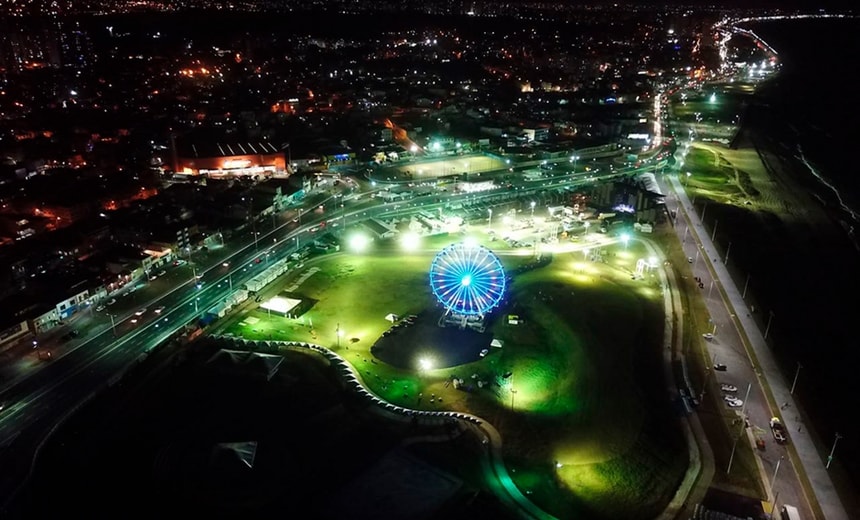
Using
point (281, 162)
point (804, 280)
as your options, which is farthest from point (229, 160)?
point (804, 280)

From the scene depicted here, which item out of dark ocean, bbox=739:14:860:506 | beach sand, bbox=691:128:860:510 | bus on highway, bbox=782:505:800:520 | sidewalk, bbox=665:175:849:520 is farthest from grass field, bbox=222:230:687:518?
dark ocean, bbox=739:14:860:506

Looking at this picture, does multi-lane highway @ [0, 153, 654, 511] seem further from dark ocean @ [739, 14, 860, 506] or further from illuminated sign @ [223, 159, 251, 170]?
dark ocean @ [739, 14, 860, 506]

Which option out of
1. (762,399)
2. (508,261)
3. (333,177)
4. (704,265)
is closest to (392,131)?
(333,177)

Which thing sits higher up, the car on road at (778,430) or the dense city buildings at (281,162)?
the dense city buildings at (281,162)

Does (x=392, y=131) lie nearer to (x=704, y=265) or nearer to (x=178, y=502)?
(x=704, y=265)

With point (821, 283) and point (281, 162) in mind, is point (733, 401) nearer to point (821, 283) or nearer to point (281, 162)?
point (821, 283)

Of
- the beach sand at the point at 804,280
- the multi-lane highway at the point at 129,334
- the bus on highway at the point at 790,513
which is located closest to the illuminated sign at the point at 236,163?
the multi-lane highway at the point at 129,334

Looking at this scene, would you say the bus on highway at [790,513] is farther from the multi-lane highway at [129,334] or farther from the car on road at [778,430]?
the multi-lane highway at [129,334]
